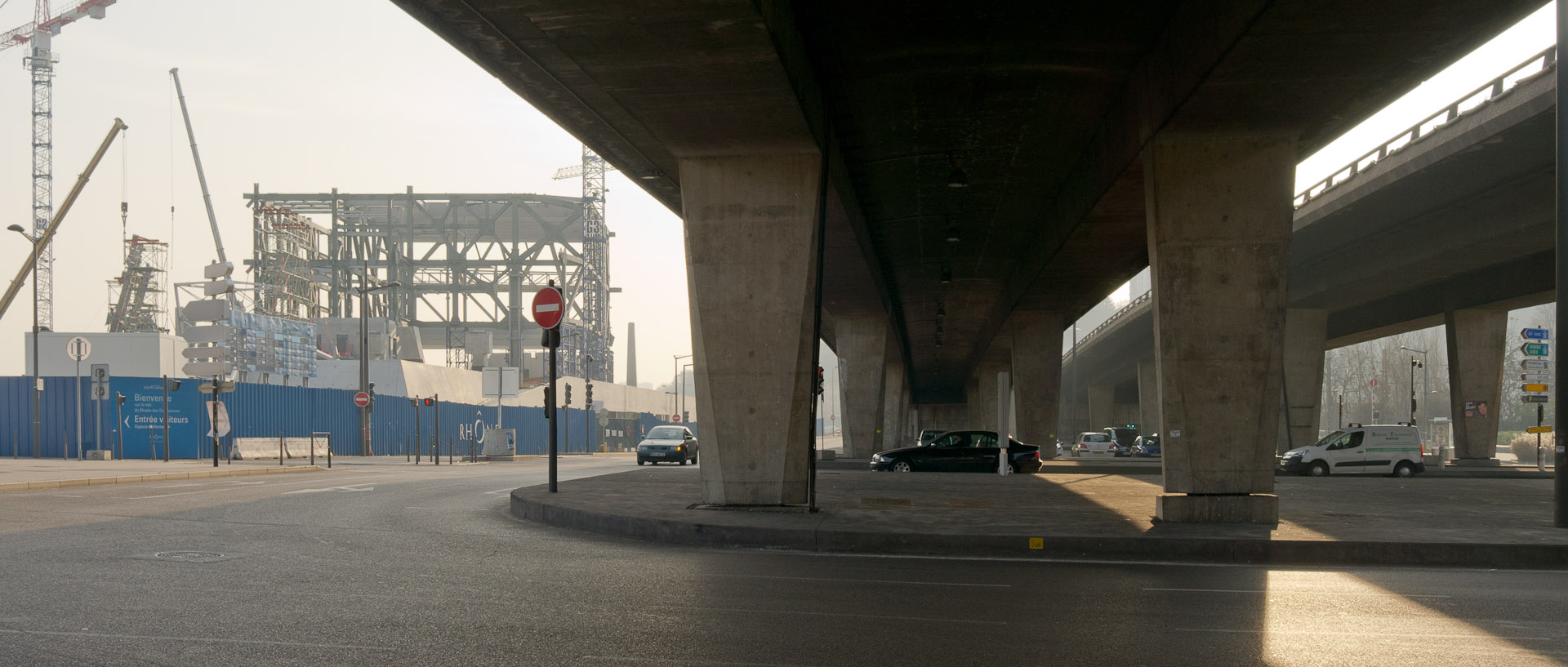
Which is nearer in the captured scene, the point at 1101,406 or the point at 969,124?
the point at 969,124

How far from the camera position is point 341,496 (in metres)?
19.1

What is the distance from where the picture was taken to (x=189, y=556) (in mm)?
10305

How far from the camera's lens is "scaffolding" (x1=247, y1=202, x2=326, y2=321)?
327 feet

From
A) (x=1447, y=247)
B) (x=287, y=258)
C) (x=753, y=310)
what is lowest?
(x=753, y=310)

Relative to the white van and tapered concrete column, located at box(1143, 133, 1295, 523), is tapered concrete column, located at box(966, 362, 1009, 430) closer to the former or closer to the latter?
the white van

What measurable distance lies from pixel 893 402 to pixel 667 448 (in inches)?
839

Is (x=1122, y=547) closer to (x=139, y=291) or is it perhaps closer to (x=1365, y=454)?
(x=1365, y=454)

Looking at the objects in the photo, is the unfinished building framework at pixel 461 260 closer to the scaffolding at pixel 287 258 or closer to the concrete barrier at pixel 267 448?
the scaffolding at pixel 287 258

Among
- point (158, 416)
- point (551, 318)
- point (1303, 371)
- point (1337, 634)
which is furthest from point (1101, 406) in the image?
point (1337, 634)

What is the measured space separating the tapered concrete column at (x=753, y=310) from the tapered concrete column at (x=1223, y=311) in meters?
4.87

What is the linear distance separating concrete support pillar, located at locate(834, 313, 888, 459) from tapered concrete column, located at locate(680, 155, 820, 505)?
88.3ft

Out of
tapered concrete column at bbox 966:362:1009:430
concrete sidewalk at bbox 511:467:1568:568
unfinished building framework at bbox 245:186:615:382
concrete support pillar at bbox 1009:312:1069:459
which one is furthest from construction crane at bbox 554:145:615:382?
concrete sidewalk at bbox 511:467:1568:568

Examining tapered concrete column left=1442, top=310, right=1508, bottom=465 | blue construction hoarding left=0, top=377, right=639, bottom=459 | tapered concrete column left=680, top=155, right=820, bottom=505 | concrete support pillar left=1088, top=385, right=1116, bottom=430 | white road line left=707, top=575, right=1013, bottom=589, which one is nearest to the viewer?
white road line left=707, top=575, right=1013, bottom=589

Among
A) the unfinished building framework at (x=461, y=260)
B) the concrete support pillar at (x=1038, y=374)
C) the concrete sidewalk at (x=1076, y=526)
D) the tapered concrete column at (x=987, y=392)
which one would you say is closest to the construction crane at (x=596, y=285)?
the unfinished building framework at (x=461, y=260)
